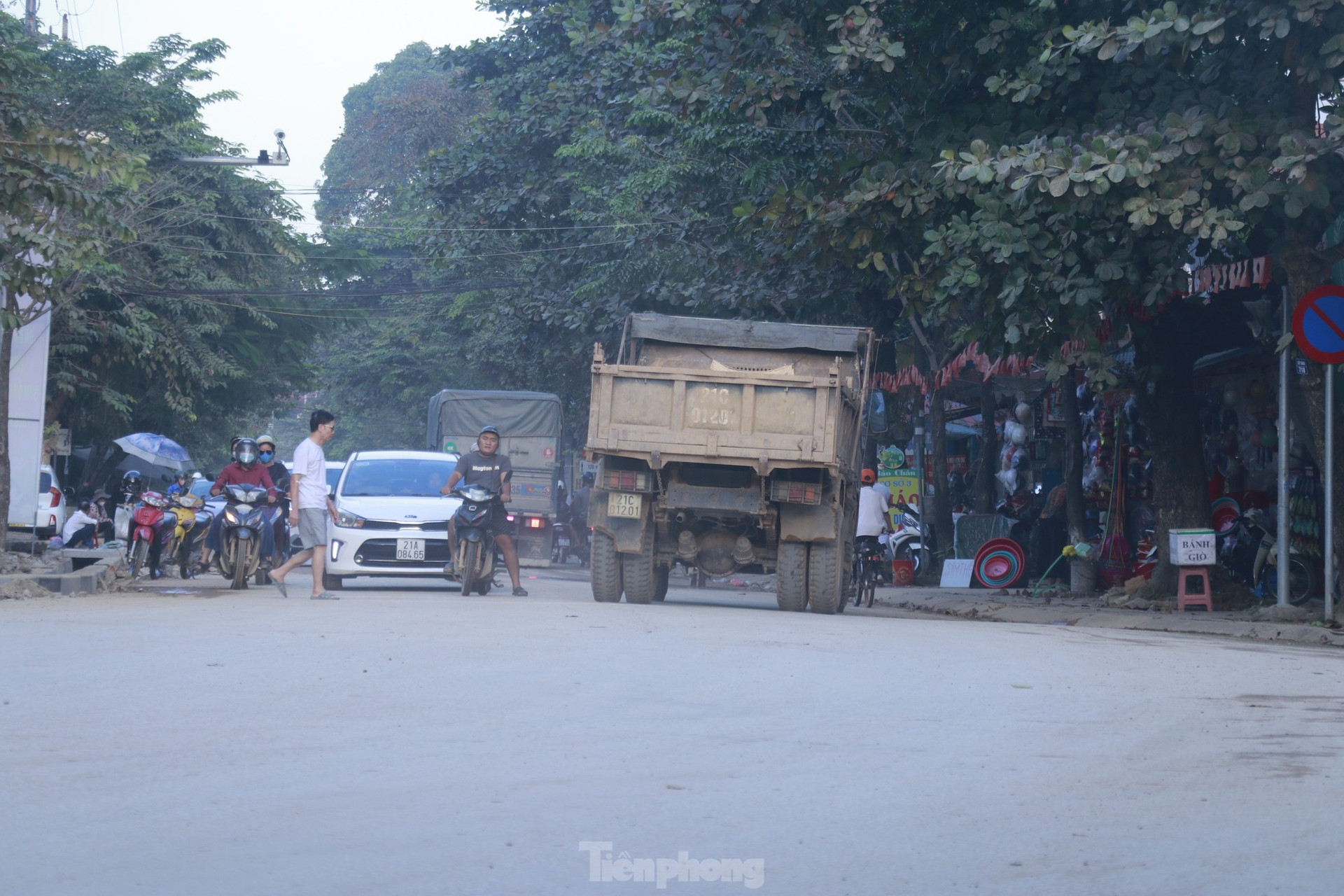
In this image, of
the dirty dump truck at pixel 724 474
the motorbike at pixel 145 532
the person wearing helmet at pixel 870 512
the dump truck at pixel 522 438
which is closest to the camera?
the dirty dump truck at pixel 724 474

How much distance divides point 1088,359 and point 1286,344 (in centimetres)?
172

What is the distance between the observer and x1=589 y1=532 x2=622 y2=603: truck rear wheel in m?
14.6

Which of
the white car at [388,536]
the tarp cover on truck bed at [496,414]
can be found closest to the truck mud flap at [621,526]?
the white car at [388,536]

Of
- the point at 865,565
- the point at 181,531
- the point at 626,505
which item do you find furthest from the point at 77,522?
the point at 626,505

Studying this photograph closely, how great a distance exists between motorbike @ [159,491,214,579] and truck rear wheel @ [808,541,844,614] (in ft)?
24.6

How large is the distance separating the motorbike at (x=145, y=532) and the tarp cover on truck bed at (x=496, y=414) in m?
12.6

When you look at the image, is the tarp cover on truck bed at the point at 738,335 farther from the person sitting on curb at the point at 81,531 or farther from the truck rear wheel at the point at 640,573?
the person sitting on curb at the point at 81,531

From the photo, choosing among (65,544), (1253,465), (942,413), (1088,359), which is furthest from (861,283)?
(65,544)

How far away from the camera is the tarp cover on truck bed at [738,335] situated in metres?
15.6

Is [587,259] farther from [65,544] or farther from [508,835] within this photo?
[508,835]

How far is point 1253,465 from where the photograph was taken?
59.6 ft

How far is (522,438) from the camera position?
30250 mm

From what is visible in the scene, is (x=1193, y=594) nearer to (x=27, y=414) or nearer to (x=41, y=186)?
(x=41, y=186)

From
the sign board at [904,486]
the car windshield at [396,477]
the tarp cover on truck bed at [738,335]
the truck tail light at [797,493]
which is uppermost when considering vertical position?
the tarp cover on truck bed at [738,335]
